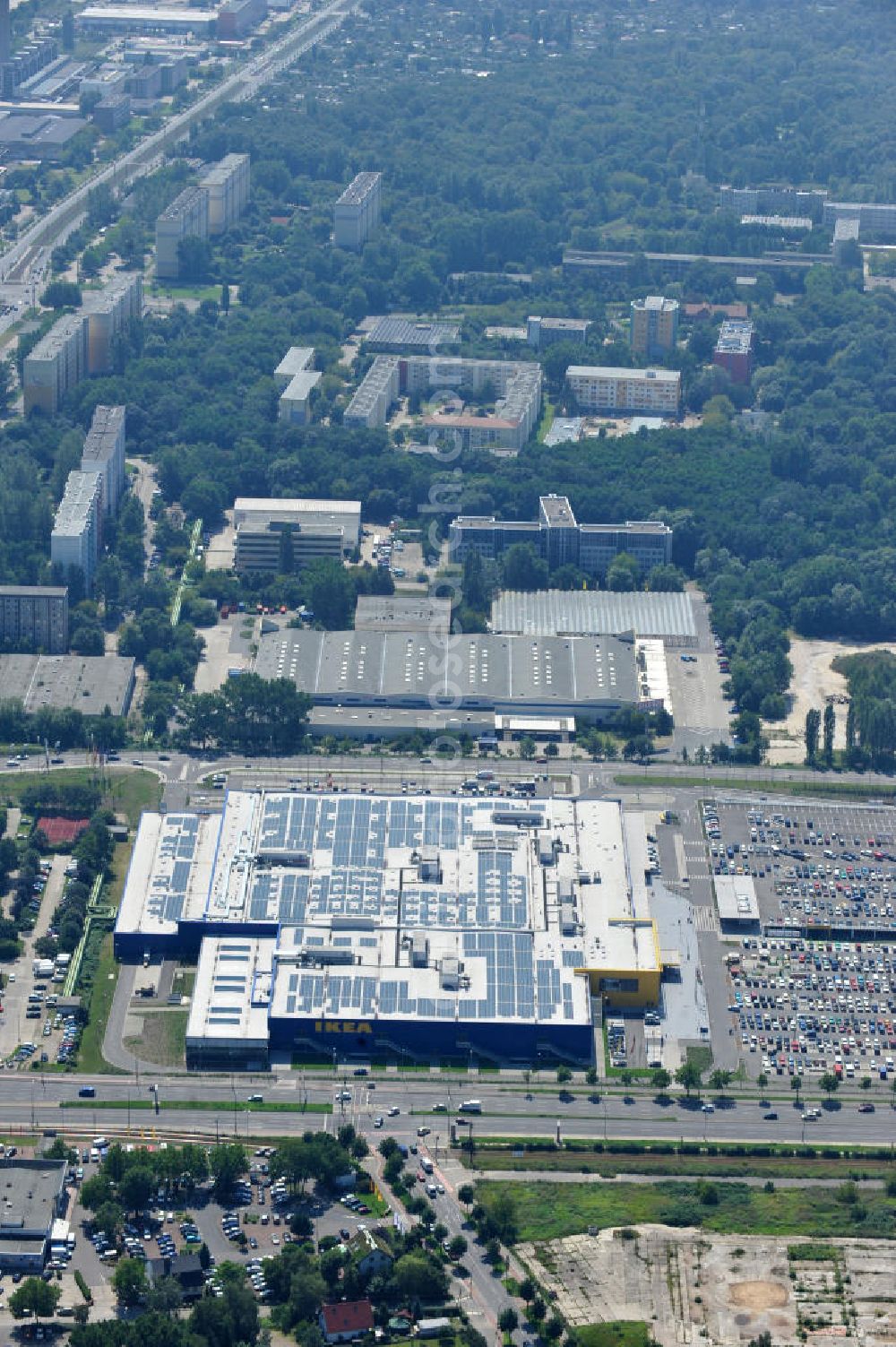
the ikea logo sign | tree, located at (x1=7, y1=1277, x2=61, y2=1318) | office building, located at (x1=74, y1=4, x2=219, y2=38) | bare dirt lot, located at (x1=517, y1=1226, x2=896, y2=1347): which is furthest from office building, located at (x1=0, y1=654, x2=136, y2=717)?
office building, located at (x1=74, y1=4, x2=219, y2=38)

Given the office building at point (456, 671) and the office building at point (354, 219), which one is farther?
the office building at point (354, 219)

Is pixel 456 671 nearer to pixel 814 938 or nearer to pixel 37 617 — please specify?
pixel 37 617

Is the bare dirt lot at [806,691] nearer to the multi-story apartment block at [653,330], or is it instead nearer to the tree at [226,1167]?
the tree at [226,1167]

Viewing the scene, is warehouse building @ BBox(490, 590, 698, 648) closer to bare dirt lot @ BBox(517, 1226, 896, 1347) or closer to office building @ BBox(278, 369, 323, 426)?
office building @ BBox(278, 369, 323, 426)

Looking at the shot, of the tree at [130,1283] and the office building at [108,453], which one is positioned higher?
the tree at [130,1283]

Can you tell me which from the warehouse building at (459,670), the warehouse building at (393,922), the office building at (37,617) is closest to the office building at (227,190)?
the office building at (37,617)

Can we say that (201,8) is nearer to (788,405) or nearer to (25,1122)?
(788,405)

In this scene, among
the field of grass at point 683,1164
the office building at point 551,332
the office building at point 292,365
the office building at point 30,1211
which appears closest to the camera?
the office building at point 30,1211

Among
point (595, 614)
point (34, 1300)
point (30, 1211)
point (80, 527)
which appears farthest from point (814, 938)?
point (80, 527)
